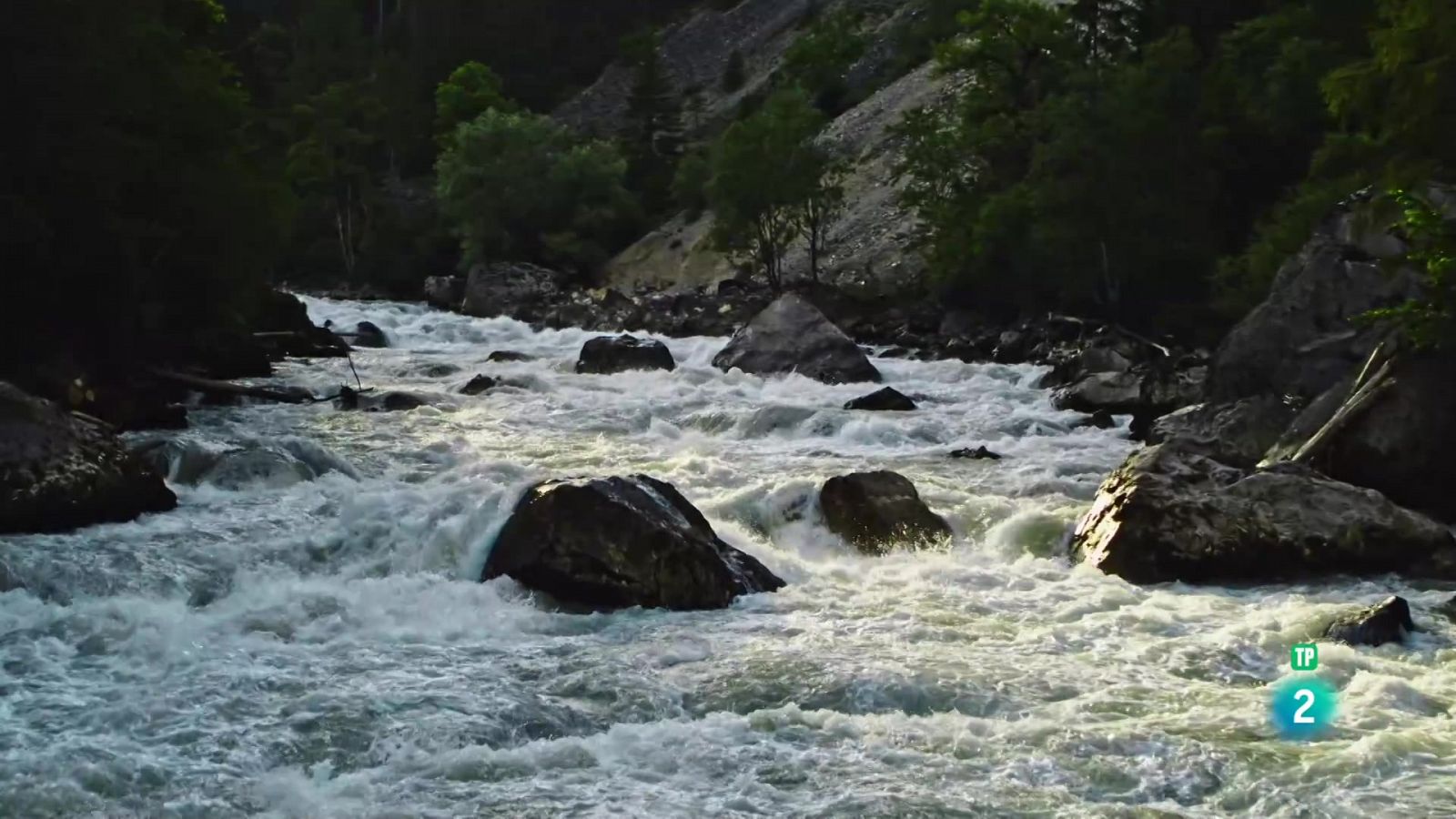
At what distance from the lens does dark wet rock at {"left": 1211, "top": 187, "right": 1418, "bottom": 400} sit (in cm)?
1930

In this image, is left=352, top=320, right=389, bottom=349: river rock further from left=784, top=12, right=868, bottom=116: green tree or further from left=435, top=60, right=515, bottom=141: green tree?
left=435, top=60, right=515, bottom=141: green tree

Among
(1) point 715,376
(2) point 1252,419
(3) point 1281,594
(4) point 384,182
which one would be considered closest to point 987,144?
(1) point 715,376

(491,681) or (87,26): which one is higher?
(87,26)

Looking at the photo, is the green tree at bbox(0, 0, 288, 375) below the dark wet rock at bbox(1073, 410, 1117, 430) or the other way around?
the other way around

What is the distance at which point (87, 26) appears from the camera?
19.6m

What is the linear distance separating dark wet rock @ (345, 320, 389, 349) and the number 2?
29.8 metres

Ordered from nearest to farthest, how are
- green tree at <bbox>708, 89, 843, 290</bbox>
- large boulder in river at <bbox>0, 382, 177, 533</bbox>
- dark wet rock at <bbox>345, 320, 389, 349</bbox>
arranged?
large boulder in river at <bbox>0, 382, 177, 533</bbox>
dark wet rock at <bbox>345, 320, 389, 349</bbox>
green tree at <bbox>708, 89, 843, 290</bbox>

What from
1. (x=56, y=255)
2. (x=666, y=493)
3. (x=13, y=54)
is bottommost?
(x=666, y=493)

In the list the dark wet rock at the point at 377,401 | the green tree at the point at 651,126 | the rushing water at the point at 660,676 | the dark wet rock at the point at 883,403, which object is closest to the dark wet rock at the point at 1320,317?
the rushing water at the point at 660,676

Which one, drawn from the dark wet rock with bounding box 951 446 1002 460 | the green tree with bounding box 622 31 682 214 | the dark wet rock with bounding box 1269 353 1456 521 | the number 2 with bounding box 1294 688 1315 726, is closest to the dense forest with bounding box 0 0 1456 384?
the green tree with bounding box 622 31 682 214

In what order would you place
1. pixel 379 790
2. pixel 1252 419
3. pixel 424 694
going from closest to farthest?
pixel 379 790 < pixel 424 694 < pixel 1252 419

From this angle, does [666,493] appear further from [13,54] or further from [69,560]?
[13,54]

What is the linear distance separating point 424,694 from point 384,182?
2647 inches

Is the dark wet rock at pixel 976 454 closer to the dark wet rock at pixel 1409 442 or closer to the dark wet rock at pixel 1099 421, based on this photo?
the dark wet rock at pixel 1099 421
